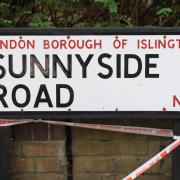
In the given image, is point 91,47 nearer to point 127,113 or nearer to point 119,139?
point 127,113

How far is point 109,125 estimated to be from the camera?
3.11 m

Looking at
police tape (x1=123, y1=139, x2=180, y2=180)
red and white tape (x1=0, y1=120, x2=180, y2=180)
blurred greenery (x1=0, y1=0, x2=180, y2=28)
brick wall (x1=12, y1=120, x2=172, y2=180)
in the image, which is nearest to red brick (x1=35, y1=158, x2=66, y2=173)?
brick wall (x1=12, y1=120, x2=172, y2=180)

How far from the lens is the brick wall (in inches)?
125

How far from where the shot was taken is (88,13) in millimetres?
3578

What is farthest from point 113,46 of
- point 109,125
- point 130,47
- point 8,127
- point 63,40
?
point 8,127

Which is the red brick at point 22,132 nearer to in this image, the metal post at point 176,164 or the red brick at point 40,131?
the red brick at point 40,131

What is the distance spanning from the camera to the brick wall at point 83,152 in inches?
125

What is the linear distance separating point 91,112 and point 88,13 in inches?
41.4

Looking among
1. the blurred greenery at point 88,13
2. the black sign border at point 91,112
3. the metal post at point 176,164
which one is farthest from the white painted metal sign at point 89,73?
the blurred greenery at point 88,13

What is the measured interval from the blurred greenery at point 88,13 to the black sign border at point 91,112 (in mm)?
686

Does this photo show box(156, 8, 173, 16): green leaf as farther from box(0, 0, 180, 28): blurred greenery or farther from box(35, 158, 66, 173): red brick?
box(35, 158, 66, 173): red brick

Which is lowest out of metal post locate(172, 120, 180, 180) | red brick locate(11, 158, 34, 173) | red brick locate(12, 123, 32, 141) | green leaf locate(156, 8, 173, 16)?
red brick locate(11, 158, 34, 173)

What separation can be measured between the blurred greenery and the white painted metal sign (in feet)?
2.31

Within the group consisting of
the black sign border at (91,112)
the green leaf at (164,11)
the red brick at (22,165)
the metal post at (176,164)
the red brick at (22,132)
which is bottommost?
the red brick at (22,165)
